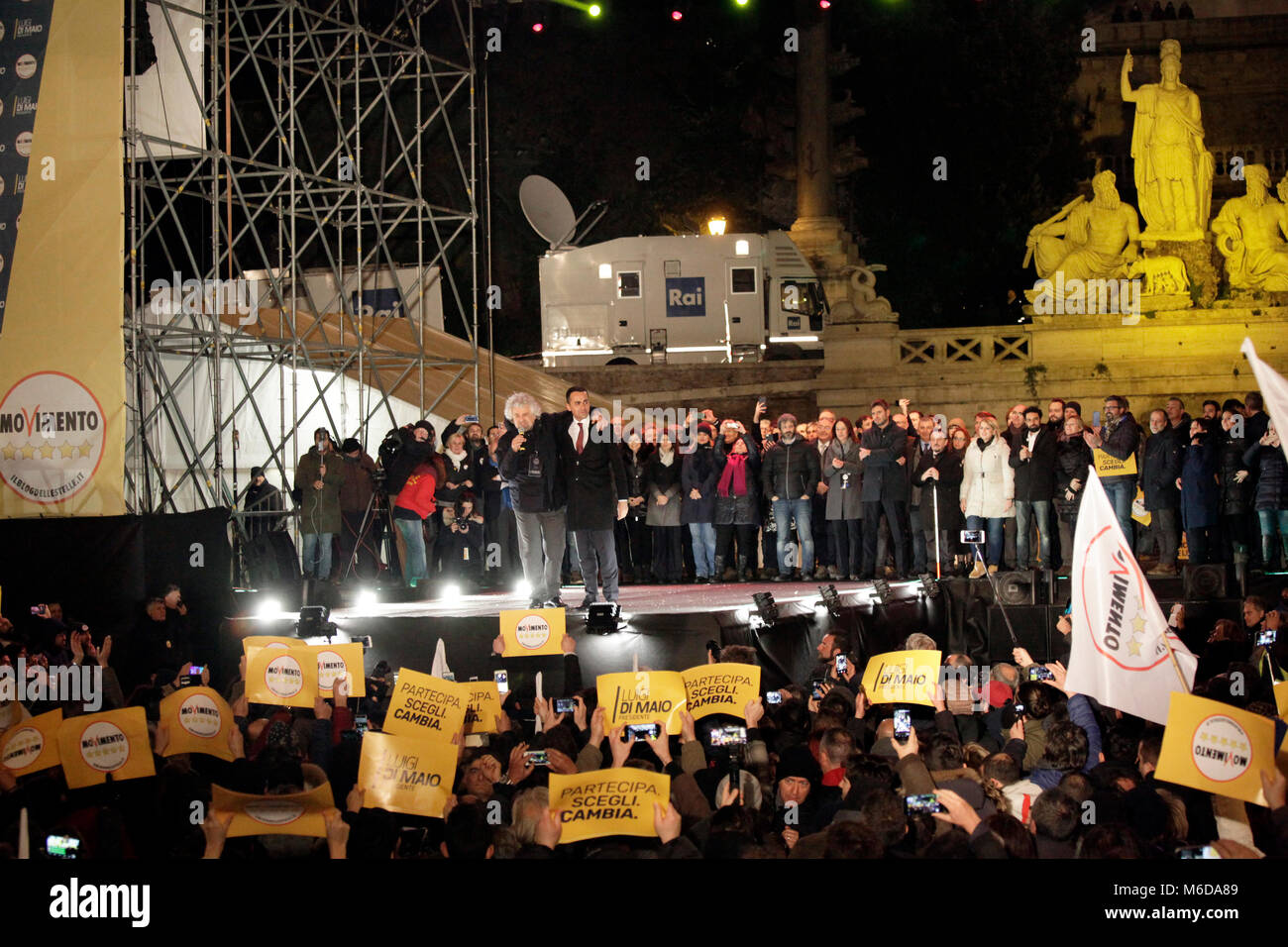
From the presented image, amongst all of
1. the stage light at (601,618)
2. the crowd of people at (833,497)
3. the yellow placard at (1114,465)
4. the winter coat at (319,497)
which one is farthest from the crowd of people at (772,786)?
the winter coat at (319,497)

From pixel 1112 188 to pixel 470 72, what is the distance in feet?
36.9

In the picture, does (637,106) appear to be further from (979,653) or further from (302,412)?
(979,653)

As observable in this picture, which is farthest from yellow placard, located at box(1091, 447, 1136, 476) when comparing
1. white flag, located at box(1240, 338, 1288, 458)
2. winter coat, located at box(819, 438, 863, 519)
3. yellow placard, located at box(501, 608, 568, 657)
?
white flag, located at box(1240, 338, 1288, 458)

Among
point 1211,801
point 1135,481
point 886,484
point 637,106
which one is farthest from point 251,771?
point 637,106

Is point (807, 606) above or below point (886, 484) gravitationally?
below

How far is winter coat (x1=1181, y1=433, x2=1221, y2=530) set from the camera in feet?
43.4

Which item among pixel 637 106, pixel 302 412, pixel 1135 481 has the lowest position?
pixel 1135 481

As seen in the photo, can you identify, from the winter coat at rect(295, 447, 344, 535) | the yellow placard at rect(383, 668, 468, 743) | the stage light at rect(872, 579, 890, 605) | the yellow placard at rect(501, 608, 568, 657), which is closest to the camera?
the yellow placard at rect(383, 668, 468, 743)

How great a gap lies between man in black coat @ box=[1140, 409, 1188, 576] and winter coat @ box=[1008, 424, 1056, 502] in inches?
38.6

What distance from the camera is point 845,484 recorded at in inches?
557

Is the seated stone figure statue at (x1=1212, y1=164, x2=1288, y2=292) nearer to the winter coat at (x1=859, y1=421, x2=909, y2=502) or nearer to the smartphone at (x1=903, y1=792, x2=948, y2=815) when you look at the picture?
the winter coat at (x1=859, y1=421, x2=909, y2=502)

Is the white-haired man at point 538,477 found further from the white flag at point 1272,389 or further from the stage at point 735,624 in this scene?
the white flag at point 1272,389

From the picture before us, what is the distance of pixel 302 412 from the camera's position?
19.8 metres

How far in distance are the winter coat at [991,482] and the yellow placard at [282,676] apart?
22.2ft
